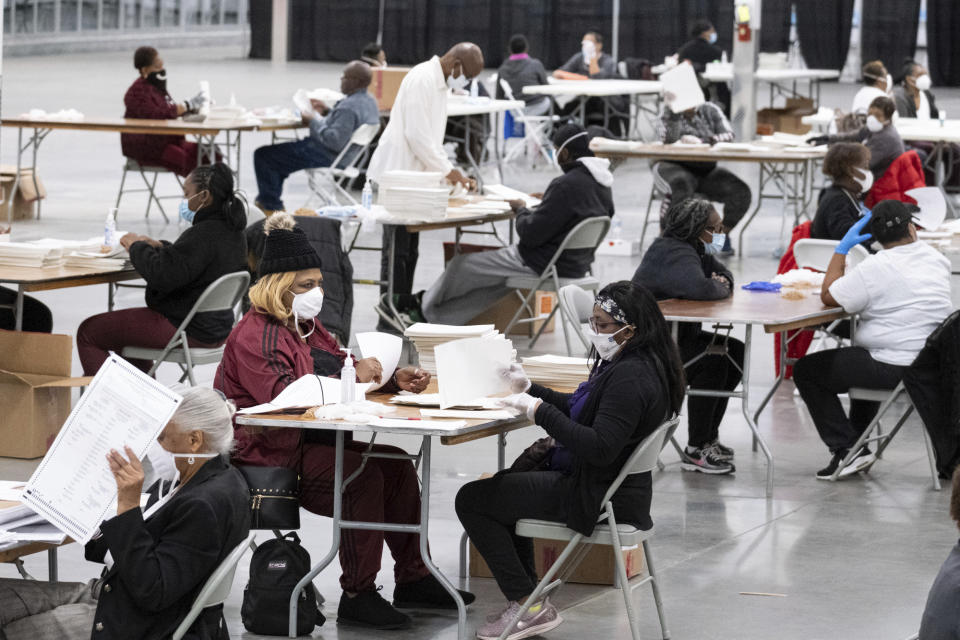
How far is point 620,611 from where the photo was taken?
177 inches

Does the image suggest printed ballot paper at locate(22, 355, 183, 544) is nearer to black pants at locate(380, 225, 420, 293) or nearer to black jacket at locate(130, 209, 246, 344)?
black jacket at locate(130, 209, 246, 344)

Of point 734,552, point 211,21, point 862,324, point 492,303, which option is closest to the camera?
point 734,552

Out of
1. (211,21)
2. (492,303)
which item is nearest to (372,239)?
(492,303)

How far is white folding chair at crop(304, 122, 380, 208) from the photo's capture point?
36.4ft

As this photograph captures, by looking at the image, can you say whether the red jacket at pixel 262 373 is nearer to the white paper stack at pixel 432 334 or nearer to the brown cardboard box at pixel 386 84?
the white paper stack at pixel 432 334

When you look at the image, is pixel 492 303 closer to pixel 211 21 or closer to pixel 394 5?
pixel 394 5

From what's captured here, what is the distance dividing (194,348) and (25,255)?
793mm

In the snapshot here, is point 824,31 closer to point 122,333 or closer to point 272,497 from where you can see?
point 122,333

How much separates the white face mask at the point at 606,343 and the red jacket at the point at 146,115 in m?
8.07

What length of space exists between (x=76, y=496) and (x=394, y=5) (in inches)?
1004

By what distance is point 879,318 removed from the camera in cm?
597

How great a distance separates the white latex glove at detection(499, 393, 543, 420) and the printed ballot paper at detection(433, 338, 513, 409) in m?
0.05

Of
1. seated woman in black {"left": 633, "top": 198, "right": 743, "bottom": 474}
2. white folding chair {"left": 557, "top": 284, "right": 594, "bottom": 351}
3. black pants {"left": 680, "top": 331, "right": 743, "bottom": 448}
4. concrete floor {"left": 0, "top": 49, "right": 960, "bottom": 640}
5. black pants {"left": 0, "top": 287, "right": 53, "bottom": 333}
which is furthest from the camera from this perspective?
black pants {"left": 0, "top": 287, "right": 53, "bottom": 333}

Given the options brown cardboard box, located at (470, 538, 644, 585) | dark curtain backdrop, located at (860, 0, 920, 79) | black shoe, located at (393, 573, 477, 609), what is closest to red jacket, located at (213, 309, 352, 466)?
black shoe, located at (393, 573, 477, 609)
